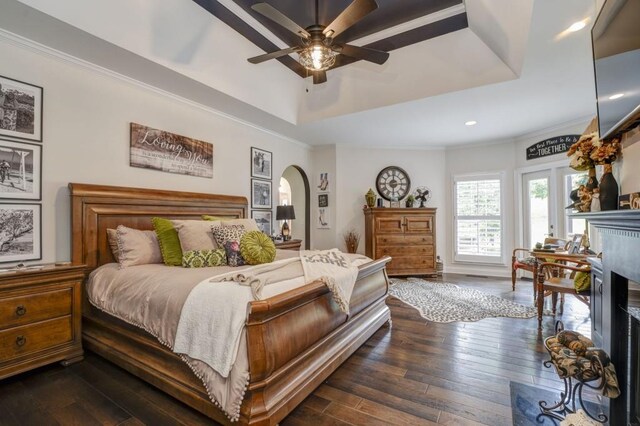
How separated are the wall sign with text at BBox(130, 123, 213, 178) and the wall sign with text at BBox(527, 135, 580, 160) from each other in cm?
558

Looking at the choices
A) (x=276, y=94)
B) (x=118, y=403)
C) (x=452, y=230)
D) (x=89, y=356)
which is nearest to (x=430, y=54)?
(x=276, y=94)

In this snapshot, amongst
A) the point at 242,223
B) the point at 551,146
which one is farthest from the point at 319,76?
the point at 551,146

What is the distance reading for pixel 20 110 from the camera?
8.17 feet

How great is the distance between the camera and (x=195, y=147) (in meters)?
3.88

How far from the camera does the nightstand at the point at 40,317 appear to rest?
2.12 m

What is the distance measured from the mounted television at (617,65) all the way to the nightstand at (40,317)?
374cm

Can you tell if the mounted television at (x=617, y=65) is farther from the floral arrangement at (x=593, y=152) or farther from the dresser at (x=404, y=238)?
the dresser at (x=404, y=238)

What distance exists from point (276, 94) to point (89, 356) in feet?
12.1

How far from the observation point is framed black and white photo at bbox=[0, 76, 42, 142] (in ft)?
7.93

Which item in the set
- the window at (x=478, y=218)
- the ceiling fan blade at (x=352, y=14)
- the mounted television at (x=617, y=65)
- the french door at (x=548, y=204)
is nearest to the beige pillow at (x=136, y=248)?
the ceiling fan blade at (x=352, y=14)

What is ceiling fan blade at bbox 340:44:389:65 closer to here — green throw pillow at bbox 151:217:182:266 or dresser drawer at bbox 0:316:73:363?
green throw pillow at bbox 151:217:182:266

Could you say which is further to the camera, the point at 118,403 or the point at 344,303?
the point at 344,303

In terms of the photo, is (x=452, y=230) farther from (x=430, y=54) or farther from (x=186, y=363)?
(x=186, y=363)

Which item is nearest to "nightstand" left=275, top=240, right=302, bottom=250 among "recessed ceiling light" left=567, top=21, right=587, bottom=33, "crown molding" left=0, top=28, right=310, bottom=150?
"crown molding" left=0, top=28, right=310, bottom=150
